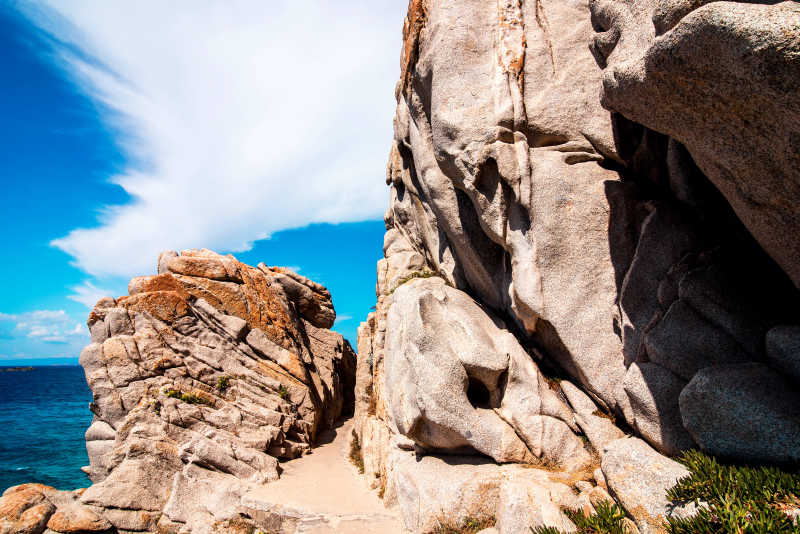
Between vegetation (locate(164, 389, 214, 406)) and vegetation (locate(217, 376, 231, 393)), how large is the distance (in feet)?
3.70

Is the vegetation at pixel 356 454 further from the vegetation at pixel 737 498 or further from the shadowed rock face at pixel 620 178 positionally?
the vegetation at pixel 737 498

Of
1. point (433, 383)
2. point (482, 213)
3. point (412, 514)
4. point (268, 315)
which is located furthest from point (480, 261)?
point (268, 315)

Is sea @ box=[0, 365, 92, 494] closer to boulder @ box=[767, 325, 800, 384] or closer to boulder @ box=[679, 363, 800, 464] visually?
boulder @ box=[679, 363, 800, 464]

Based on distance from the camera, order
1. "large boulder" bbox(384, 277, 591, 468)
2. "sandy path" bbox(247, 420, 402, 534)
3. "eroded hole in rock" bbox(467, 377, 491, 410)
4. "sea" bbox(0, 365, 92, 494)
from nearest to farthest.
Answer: "large boulder" bbox(384, 277, 591, 468) < "sandy path" bbox(247, 420, 402, 534) < "eroded hole in rock" bbox(467, 377, 491, 410) < "sea" bbox(0, 365, 92, 494)

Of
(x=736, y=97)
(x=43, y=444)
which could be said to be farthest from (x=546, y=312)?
(x=43, y=444)

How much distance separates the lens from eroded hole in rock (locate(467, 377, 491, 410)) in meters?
13.9

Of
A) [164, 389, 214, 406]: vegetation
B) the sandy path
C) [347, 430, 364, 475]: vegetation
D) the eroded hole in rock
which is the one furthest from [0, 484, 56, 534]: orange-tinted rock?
the eroded hole in rock

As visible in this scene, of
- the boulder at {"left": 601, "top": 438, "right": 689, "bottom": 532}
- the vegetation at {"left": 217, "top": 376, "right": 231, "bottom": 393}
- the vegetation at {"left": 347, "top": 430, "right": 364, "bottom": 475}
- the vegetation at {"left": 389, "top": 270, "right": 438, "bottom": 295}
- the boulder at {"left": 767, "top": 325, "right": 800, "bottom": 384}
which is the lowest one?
the boulder at {"left": 601, "top": 438, "right": 689, "bottom": 532}

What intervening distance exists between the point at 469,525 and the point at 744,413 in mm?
7023

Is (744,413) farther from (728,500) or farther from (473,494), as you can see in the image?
(473,494)

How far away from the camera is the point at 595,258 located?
1216 centimetres

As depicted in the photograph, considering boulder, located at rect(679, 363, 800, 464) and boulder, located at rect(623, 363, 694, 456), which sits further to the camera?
boulder, located at rect(623, 363, 694, 456)

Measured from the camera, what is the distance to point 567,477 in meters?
10.8

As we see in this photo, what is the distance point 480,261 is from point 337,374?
2111cm
